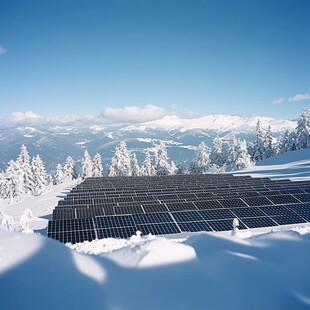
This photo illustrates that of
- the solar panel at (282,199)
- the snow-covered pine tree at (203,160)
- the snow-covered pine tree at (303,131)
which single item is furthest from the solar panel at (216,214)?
the snow-covered pine tree at (203,160)

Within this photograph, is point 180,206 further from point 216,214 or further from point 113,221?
point 113,221

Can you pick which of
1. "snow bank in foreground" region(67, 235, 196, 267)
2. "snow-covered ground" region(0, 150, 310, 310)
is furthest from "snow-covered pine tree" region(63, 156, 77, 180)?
"snow-covered ground" region(0, 150, 310, 310)

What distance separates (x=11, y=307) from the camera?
3.46m

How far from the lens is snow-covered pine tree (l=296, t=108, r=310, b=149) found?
6312 centimetres

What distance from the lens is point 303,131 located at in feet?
212

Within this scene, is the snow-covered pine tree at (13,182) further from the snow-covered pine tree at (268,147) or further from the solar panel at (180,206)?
the snow-covered pine tree at (268,147)

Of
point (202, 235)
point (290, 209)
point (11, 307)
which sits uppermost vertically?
point (11, 307)

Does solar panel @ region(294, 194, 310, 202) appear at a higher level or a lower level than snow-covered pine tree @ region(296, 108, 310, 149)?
lower

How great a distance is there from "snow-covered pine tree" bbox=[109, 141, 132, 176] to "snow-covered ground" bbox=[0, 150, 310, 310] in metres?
63.6

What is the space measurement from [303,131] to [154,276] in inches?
2747

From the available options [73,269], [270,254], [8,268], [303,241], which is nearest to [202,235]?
[270,254]

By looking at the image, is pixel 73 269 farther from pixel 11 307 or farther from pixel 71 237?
pixel 71 237

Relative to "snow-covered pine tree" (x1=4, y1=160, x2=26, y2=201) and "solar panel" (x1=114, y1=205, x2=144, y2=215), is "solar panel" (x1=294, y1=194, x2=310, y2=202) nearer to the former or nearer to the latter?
"solar panel" (x1=114, y1=205, x2=144, y2=215)

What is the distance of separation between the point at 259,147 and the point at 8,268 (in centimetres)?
7498
